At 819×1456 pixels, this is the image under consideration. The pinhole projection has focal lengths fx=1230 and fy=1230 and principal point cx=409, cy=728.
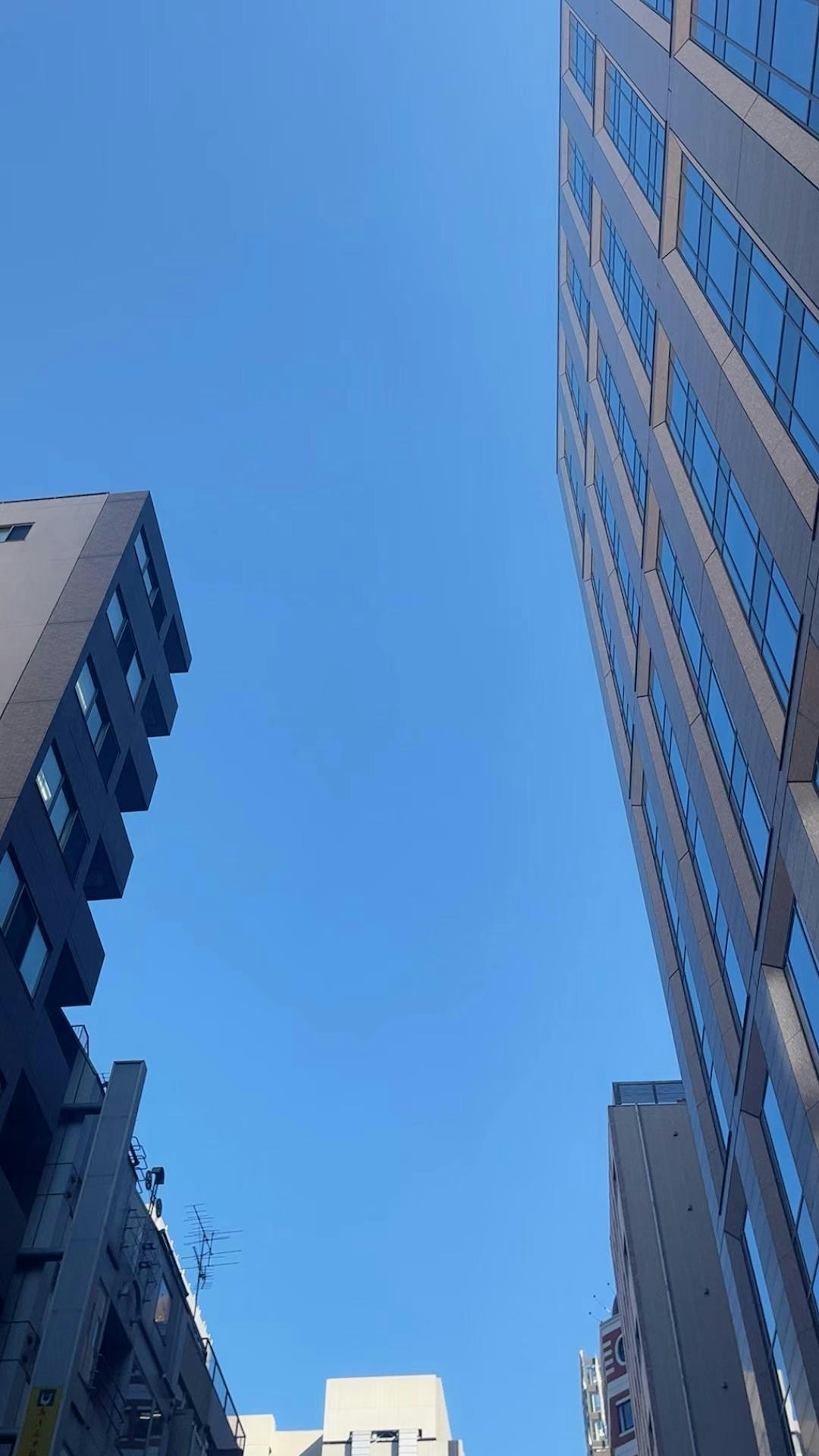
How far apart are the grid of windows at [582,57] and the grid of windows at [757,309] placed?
19.6 m

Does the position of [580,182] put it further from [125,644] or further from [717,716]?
[717,716]

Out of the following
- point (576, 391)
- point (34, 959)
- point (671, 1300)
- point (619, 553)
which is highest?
point (576, 391)

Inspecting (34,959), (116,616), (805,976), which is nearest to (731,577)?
(805,976)

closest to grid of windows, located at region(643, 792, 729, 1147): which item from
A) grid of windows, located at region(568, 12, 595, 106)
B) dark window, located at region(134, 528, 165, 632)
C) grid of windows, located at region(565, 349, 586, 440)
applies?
dark window, located at region(134, 528, 165, 632)

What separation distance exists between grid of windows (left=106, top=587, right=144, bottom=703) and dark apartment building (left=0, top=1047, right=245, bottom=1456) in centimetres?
1198

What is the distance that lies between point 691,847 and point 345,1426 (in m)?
58.7

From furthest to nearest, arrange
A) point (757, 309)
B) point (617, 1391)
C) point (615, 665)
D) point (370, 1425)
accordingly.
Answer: point (370, 1425), point (617, 1391), point (615, 665), point (757, 309)

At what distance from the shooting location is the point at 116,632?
3909 centimetres

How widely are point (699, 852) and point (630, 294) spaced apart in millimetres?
19686

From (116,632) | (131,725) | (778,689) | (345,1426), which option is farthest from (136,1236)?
(345,1426)

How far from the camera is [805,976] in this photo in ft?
80.2

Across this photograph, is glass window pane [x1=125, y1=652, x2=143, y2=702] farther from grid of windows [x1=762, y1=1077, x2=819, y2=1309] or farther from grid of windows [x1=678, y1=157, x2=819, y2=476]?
grid of windows [x1=762, y1=1077, x2=819, y2=1309]

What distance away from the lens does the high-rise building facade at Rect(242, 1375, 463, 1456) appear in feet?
251

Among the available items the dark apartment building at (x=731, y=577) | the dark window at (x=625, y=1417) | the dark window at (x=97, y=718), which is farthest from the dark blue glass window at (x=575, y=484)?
the dark window at (x=625, y=1417)
